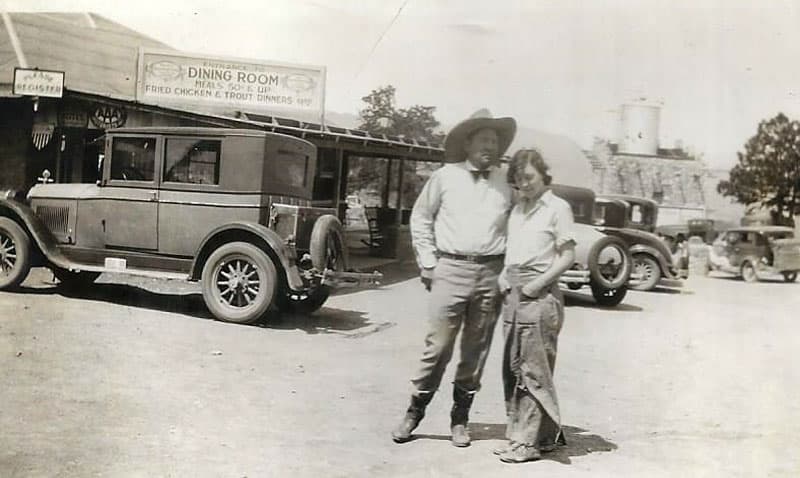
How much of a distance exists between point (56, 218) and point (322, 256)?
1896mm

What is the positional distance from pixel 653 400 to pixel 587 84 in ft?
4.59

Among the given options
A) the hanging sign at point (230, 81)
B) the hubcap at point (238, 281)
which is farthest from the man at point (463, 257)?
the hubcap at point (238, 281)

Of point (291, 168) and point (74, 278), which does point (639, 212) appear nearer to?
point (291, 168)

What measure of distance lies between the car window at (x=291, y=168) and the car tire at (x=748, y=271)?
5.72 meters

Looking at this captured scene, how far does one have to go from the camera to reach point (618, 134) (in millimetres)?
3309

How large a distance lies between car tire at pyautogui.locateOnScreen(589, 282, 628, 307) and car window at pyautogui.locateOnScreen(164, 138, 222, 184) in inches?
126

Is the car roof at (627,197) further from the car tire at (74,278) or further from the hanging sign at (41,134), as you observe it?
the hanging sign at (41,134)

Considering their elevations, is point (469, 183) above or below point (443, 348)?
above

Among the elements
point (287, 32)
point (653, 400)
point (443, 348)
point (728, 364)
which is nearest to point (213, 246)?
point (287, 32)

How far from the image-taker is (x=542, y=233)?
2.61m

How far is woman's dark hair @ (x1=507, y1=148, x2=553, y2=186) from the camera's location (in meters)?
2.63

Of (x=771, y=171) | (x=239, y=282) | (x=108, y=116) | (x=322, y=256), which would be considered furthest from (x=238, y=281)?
(x=771, y=171)

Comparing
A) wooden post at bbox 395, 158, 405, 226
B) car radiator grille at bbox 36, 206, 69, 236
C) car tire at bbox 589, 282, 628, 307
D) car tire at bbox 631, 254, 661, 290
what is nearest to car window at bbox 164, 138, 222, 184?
car radiator grille at bbox 36, 206, 69, 236

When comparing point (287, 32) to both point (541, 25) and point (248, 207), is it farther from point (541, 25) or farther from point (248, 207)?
point (248, 207)
